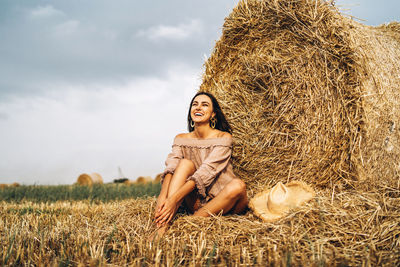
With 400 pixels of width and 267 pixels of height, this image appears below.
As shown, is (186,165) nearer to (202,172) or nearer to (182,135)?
(202,172)

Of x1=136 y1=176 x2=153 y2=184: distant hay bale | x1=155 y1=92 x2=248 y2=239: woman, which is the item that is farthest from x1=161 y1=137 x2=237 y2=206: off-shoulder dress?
x1=136 y1=176 x2=153 y2=184: distant hay bale

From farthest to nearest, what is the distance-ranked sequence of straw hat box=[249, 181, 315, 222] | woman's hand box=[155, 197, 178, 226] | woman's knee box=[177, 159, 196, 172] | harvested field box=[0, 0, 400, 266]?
woman's knee box=[177, 159, 196, 172], straw hat box=[249, 181, 315, 222], woman's hand box=[155, 197, 178, 226], harvested field box=[0, 0, 400, 266]

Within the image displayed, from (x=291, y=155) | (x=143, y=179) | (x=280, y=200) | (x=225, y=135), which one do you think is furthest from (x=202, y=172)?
(x=143, y=179)

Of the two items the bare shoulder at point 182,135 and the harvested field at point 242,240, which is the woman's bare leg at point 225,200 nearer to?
the harvested field at point 242,240

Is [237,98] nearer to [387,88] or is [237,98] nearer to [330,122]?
[330,122]

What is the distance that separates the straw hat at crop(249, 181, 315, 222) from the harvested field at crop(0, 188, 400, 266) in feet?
0.34

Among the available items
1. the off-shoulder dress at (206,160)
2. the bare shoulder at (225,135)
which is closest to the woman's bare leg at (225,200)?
the off-shoulder dress at (206,160)

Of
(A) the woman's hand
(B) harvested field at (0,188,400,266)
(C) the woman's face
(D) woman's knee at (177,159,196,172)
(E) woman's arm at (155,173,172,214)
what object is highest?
(C) the woman's face

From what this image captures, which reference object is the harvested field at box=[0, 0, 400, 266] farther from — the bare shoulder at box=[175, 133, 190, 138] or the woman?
the bare shoulder at box=[175, 133, 190, 138]

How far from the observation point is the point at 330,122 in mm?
3080

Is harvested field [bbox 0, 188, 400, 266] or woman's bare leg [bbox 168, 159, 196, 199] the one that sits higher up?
woman's bare leg [bbox 168, 159, 196, 199]

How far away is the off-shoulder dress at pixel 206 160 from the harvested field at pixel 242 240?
34 cm

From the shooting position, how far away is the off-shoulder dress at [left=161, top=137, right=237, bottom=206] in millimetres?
2789

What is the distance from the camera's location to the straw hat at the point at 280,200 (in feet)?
8.74
